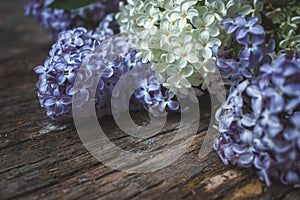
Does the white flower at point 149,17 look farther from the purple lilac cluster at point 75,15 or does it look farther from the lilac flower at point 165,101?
the purple lilac cluster at point 75,15

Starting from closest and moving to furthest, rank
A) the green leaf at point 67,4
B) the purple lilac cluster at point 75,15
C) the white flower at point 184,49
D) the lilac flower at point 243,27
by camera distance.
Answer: the lilac flower at point 243,27, the white flower at point 184,49, the green leaf at point 67,4, the purple lilac cluster at point 75,15

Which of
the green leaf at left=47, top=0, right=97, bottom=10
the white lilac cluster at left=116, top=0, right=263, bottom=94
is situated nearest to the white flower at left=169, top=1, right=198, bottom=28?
the white lilac cluster at left=116, top=0, right=263, bottom=94

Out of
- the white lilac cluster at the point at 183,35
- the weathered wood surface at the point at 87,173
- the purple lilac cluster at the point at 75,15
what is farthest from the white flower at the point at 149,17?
the purple lilac cluster at the point at 75,15

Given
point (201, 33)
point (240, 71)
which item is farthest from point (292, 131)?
point (201, 33)

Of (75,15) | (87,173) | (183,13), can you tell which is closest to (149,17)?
(183,13)

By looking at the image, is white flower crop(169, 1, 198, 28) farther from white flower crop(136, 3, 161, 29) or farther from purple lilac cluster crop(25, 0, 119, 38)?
purple lilac cluster crop(25, 0, 119, 38)

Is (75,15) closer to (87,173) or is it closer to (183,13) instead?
(183,13)
